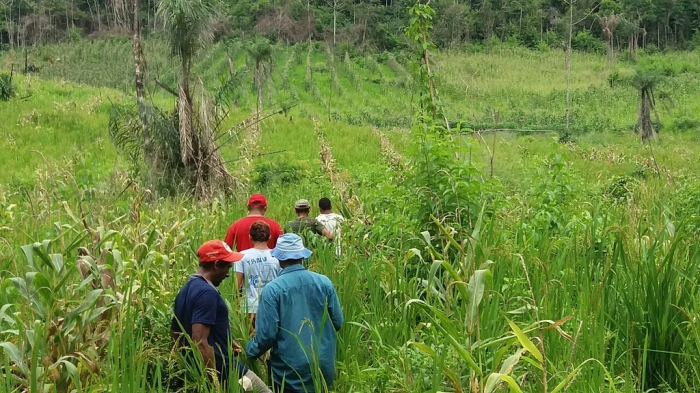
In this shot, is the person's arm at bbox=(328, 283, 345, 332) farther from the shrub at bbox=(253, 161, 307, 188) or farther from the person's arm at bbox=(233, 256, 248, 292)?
the shrub at bbox=(253, 161, 307, 188)

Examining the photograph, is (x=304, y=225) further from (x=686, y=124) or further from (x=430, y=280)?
(x=686, y=124)

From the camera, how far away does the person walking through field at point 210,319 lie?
11.8 ft

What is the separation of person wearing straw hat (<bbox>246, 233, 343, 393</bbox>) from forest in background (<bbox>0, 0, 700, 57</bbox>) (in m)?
60.2

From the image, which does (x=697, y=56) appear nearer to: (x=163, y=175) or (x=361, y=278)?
(x=163, y=175)

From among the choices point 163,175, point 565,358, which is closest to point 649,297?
point 565,358

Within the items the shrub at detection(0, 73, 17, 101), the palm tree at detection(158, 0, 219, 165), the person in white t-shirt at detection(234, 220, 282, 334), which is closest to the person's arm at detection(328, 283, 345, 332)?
the person in white t-shirt at detection(234, 220, 282, 334)

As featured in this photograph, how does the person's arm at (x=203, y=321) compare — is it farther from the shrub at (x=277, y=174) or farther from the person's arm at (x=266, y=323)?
the shrub at (x=277, y=174)

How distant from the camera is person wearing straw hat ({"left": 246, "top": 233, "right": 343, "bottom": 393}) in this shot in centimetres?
361

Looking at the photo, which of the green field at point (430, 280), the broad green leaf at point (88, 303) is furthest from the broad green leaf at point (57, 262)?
the broad green leaf at point (88, 303)

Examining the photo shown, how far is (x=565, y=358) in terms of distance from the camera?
309cm

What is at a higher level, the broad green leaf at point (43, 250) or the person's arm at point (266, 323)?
the broad green leaf at point (43, 250)

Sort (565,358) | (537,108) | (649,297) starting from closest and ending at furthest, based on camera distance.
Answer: (565,358) < (649,297) < (537,108)

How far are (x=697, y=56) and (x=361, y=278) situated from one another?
222ft

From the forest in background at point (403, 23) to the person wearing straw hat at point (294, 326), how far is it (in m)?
60.2
